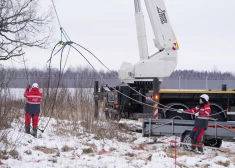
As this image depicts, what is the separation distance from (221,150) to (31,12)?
1807 cm

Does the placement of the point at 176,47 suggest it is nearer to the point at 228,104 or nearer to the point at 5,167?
the point at 228,104

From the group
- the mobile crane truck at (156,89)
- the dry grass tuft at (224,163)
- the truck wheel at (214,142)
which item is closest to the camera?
the dry grass tuft at (224,163)

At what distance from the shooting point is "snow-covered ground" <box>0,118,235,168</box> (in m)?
9.57

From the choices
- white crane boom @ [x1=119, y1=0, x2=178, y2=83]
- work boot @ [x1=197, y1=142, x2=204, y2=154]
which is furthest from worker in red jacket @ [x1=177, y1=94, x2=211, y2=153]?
white crane boom @ [x1=119, y1=0, x2=178, y2=83]

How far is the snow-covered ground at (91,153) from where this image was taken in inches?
377

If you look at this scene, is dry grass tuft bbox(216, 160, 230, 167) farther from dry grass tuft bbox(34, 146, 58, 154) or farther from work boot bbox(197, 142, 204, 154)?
dry grass tuft bbox(34, 146, 58, 154)

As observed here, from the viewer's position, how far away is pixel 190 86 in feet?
116

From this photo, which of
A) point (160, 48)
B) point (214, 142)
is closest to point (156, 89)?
point (160, 48)

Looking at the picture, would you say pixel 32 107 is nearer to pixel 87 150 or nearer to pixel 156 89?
pixel 87 150

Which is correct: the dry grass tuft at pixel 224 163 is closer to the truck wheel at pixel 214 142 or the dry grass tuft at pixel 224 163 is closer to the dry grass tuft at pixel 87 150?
the truck wheel at pixel 214 142

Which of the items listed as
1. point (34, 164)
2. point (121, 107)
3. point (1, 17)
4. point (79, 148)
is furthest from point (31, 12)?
point (34, 164)

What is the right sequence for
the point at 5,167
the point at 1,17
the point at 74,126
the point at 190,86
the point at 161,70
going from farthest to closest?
the point at 190,86, the point at 1,17, the point at 161,70, the point at 74,126, the point at 5,167

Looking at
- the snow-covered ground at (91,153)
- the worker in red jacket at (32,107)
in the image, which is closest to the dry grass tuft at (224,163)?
the snow-covered ground at (91,153)

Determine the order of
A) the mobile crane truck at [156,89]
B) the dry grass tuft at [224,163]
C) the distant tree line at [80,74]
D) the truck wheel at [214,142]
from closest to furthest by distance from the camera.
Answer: the dry grass tuft at [224,163]
the truck wheel at [214,142]
the mobile crane truck at [156,89]
the distant tree line at [80,74]
